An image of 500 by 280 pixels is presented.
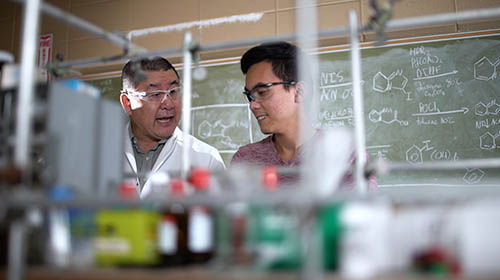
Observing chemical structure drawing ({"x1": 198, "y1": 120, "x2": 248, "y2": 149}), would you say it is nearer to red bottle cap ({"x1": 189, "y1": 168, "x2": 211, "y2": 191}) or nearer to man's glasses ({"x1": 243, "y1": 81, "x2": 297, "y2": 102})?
man's glasses ({"x1": 243, "y1": 81, "x2": 297, "y2": 102})

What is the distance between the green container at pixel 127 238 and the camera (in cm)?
102

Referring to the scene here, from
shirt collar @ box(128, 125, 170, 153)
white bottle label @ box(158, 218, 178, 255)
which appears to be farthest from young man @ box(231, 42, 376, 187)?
white bottle label @ box(158, 218, 178, 255)

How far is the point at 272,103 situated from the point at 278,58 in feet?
0.75

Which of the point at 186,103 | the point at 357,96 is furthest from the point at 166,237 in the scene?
the point at 357,96

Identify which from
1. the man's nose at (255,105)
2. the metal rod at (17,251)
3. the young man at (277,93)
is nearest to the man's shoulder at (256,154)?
the young man at (277,93)

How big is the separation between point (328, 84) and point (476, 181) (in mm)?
1108

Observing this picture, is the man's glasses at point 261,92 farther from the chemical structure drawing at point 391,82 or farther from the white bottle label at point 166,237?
the white bottle label at point 166,237

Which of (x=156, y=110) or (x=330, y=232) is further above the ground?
(x=156, y=110)

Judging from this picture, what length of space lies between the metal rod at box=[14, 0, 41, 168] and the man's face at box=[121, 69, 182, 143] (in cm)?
140

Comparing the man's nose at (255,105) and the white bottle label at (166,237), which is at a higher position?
the man's nose at (255,105)

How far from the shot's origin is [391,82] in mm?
2928

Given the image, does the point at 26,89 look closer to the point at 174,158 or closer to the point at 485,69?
the point at 174,158

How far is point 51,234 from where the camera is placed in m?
1.09

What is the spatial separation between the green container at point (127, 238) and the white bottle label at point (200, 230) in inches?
3.4
